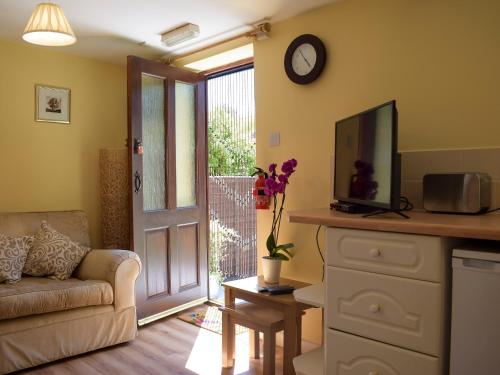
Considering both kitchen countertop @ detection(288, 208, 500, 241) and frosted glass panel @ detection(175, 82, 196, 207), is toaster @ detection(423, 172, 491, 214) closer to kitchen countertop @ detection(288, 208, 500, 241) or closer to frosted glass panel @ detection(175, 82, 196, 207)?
kitchen countertop @ detection(288, 208, 500, 241)

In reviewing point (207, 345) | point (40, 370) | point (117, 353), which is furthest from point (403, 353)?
point (40, 370)

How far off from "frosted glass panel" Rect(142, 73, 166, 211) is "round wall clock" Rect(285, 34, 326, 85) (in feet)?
3.81

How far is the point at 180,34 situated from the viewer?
3.02m

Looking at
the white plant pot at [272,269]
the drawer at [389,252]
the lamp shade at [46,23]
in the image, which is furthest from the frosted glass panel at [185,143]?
the drawer at [389,252]

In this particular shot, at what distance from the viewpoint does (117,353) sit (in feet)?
8.96

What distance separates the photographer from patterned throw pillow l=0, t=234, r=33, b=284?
2.70 m

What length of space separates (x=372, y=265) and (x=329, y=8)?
5.57ft

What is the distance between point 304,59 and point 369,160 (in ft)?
3.72

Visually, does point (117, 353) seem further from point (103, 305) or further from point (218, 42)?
point (218, 42)

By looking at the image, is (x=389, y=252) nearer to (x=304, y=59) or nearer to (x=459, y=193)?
(x=459, y=193)

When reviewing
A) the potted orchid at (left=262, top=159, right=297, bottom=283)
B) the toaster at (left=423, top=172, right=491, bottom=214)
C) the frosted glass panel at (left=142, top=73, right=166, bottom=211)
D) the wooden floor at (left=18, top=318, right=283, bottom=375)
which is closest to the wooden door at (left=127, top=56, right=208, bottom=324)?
the frosted glass panel at (left=142, top=73, right=166, bottom=211)

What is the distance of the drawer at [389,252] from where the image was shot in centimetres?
144

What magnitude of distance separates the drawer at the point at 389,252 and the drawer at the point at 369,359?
283mm

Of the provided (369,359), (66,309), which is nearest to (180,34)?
(66,309)
